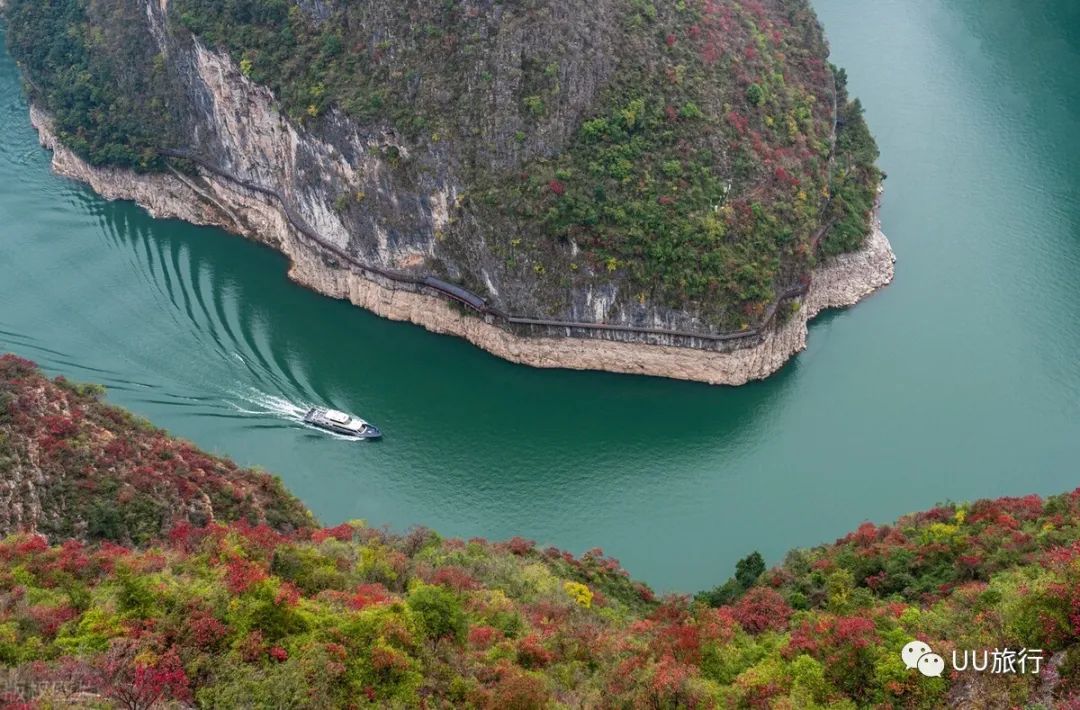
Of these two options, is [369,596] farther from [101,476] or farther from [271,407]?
[271,407]

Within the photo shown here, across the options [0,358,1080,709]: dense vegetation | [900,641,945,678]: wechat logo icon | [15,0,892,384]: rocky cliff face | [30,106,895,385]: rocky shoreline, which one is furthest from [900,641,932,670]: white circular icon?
[30,106,895,385]: rocky shoreline

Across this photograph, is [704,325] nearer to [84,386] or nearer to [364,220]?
[364,220]

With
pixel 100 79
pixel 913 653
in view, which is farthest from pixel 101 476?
pixel 100 79

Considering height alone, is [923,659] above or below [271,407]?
below

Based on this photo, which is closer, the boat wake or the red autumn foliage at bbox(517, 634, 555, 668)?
the red autumn foliage at bbox(517, 634, 555, 668)

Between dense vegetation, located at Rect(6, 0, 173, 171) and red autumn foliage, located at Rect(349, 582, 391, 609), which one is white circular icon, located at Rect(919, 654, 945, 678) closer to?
red autumn foliage, located at Rect(349, 582, 391, 609)

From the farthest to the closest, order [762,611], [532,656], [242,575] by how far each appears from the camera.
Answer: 1. [762,611]
2. [532,656]
3. [242,575]

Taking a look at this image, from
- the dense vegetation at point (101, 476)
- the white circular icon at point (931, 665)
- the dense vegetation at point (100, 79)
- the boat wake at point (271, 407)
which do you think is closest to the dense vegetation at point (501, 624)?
the white circular icon at point (931, 665)
